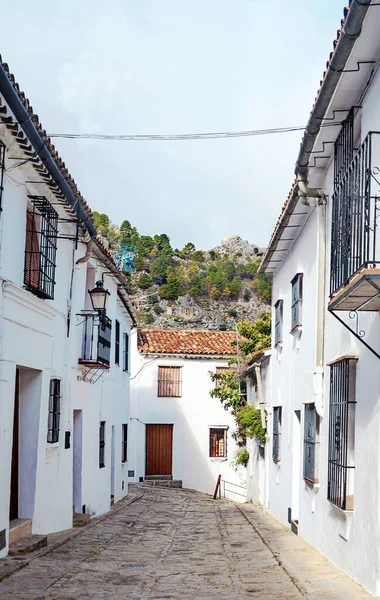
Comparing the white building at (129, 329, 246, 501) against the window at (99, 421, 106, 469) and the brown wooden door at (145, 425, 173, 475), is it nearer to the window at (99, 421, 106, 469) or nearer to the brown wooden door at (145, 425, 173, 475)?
the brown wooden door at (145, 425, 173, 475)

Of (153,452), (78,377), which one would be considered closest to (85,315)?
(78,377)

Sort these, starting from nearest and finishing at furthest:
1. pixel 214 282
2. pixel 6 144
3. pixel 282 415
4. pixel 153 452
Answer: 1. pixel 6 144
2. pixel 282 415
3. pixel 153 452
4. pixel 214 282

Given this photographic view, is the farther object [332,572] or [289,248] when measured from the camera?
[289,248]

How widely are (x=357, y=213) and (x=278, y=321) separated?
9.94 m

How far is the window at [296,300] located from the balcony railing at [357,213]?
500cm

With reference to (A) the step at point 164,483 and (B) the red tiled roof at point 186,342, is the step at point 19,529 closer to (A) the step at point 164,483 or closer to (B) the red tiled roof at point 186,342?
(A) the step at point 164,483

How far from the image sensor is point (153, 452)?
102 feet

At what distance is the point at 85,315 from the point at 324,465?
5775mm

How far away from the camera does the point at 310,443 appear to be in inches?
453

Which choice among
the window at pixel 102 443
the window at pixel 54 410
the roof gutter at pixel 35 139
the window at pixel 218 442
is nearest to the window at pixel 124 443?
the window at pixel 102 443

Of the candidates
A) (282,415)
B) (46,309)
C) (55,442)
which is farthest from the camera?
(282,415)

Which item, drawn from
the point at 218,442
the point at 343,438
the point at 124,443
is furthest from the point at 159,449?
the point at 343,438

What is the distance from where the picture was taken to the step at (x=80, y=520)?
14.1 metres

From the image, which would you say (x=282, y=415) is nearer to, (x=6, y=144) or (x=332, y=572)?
(x=332, y=572)
